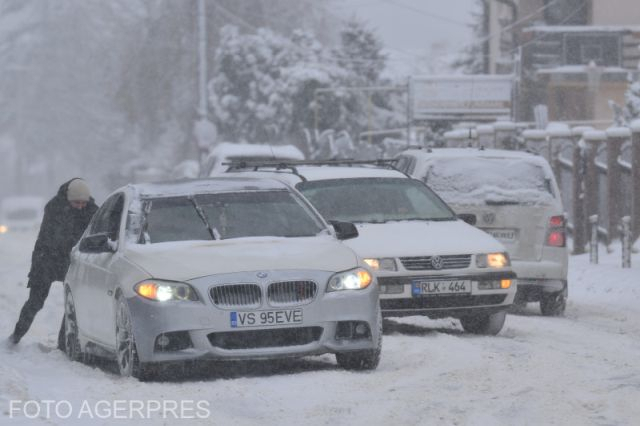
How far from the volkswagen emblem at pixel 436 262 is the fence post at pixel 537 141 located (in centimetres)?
1562

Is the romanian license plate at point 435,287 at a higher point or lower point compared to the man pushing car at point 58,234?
lower

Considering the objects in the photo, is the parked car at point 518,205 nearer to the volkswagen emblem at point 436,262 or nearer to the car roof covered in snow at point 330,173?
the car roof covered in snow at point 330,173

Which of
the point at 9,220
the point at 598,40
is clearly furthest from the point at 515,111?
the point at 9,220

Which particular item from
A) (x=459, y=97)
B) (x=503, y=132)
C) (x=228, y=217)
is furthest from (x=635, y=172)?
(x=459, y=97)

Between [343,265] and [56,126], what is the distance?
105 metres

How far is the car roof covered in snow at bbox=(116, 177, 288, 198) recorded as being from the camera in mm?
11461

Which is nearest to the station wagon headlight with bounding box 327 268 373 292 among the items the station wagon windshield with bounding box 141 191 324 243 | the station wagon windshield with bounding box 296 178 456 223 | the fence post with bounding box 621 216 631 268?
the station wagon windshield with bounding box 141 191 324 243

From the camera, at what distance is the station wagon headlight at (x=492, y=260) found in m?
13.0

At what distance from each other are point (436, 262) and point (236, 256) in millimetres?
2911

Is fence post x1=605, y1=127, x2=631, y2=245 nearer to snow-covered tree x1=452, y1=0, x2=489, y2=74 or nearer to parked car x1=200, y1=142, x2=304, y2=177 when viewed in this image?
parked car x1=200, y1=142, x2=304, y2=177

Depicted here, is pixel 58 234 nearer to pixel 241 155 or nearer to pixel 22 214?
pixel 241 155

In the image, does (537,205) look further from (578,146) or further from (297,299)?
(578,146)

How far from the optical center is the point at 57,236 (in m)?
13.8

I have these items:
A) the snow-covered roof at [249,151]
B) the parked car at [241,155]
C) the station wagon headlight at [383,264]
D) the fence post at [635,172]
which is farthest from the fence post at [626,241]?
the snow-covered roof at [249,151]
